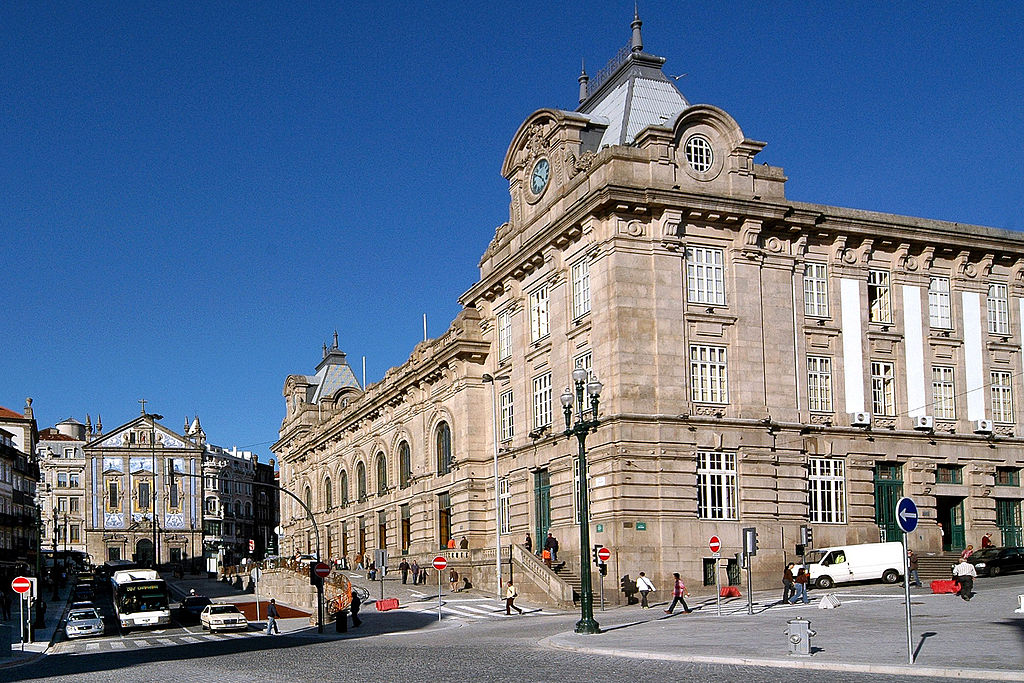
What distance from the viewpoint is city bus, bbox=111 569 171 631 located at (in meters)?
52.9

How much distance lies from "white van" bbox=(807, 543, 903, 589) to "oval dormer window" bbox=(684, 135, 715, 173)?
16.4 m

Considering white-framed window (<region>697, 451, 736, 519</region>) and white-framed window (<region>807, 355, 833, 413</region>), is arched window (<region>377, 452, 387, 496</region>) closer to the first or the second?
white-framed window (<region>697, 451, 736, 519</region>)

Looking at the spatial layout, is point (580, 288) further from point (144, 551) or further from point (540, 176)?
point (144, 551)

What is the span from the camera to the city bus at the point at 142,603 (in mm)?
52906

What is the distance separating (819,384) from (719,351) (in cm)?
508

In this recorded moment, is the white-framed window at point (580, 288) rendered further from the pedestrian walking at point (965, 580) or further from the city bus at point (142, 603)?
the city bus at point (142, 603)

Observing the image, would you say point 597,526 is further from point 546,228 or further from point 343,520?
point 343,520

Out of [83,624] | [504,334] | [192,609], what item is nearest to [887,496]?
[504,334]

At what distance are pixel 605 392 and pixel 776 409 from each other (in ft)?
24.1

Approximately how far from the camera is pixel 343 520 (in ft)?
285

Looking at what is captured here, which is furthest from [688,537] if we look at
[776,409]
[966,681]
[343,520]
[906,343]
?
[343,520]

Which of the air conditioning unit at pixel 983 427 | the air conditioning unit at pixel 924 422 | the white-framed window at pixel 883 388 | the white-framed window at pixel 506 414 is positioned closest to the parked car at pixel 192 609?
the white-framed window at pixel 506 414

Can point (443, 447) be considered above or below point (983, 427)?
below

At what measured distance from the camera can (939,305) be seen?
56281 millimetres
